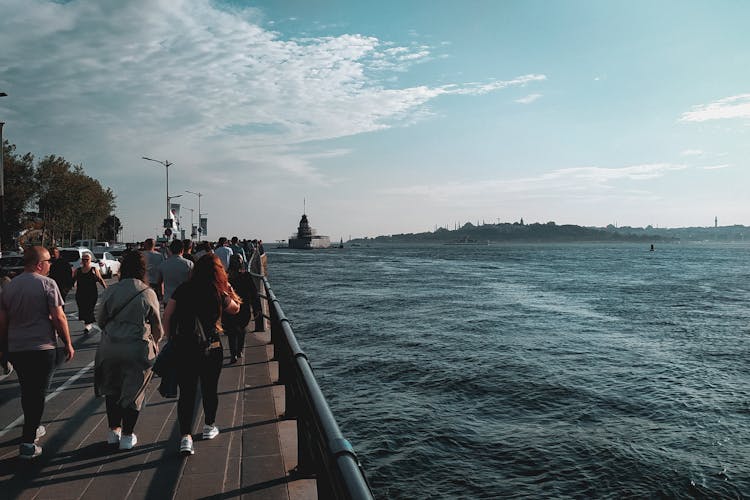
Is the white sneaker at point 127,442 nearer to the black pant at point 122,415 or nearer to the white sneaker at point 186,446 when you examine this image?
the black pant at point 122,415

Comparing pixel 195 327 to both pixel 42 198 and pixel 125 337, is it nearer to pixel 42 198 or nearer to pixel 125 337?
pixel 125 337

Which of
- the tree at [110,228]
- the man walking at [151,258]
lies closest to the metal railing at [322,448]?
the man walking at [151,258]

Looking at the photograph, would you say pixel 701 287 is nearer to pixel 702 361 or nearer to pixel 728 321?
pixel 728 321

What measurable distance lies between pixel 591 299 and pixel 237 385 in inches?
1245

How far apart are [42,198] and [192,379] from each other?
226 feet

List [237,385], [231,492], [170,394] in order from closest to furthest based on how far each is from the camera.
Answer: [231,492]
[170,394]
[237,385]

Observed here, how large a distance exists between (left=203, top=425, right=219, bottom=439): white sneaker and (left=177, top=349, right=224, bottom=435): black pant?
165mm

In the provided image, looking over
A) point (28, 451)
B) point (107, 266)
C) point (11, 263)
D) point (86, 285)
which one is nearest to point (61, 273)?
point (86, 285)

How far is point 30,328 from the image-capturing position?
525 centimetres

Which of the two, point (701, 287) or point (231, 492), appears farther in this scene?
point (701, 287)

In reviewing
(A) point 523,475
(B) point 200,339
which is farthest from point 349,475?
(A) point 523,475

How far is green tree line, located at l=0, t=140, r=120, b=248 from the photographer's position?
59.0m

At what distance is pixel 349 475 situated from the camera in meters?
2.52

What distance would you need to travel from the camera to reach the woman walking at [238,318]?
8992 millimetres
